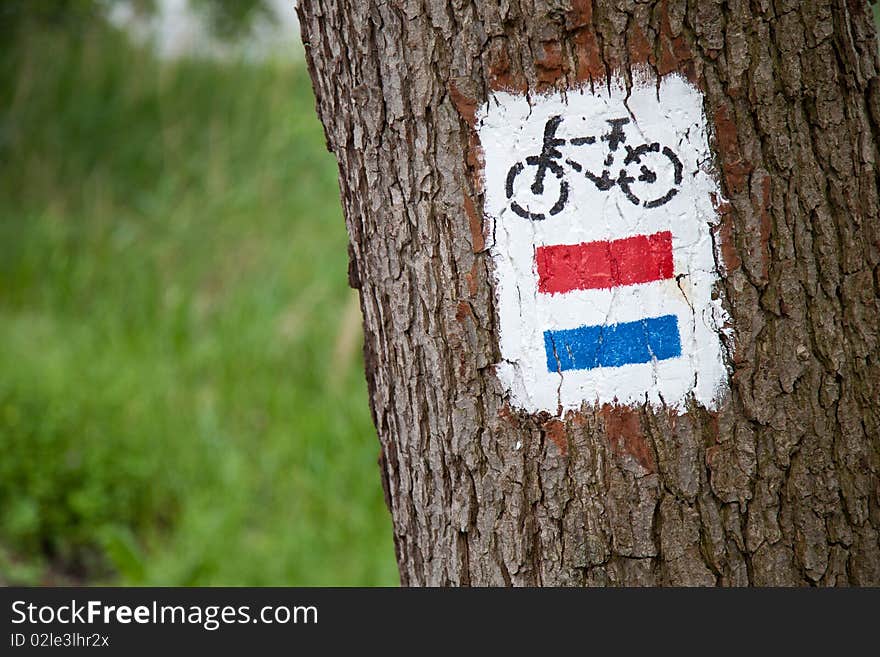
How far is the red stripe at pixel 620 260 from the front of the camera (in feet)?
4.28

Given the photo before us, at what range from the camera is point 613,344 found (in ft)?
4.35

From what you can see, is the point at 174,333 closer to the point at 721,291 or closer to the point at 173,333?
the point at 173,333

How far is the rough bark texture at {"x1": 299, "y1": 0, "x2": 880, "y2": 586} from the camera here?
1294 millimetres

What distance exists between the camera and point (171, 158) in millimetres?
5926

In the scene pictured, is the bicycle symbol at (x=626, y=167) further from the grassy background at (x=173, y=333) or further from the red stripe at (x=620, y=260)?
the grassy background at (x=173, y=333)

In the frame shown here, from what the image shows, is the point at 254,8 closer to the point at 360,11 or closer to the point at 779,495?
the point at 360,11

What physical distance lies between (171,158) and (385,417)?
15.9ft

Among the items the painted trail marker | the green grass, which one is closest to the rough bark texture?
the painted trail marker

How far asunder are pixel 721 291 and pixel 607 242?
7.0 inches

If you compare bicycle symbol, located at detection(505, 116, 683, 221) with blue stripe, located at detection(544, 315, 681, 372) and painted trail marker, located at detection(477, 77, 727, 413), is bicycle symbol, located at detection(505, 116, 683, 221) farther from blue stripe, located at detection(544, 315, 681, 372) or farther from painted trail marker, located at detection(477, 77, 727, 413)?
blue stripe, located at detection(544, 315, 681, 372)

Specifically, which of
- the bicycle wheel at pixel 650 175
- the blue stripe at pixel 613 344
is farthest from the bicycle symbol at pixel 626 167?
the blue stripe at pixel 613 344

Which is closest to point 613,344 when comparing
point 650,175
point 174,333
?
point 650,175

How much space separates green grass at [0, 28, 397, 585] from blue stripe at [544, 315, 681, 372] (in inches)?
90.6
